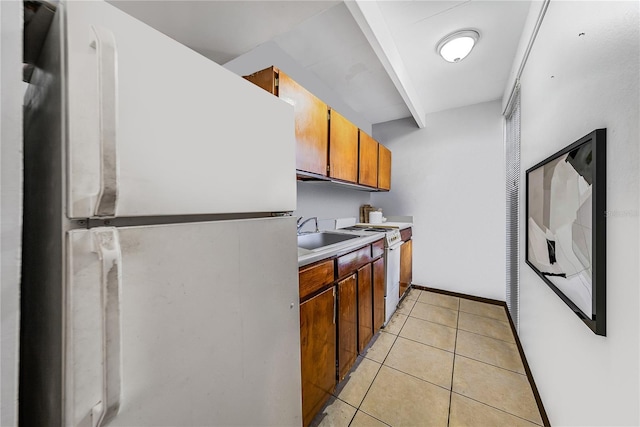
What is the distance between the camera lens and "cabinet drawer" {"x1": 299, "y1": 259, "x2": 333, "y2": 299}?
1157 millimetres

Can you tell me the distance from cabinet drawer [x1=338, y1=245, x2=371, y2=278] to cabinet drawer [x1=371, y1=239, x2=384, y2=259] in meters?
0.09

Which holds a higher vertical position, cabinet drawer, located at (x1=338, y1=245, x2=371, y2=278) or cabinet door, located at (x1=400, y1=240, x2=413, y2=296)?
cabinet drawer, located at (x1=338, y1=245, x2=371, y2=278)

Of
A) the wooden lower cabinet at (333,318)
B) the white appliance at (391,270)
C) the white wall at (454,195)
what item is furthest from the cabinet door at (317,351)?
the white wall at (454,195)

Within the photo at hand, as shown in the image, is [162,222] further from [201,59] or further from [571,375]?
[571,375]

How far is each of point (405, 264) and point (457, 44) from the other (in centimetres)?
222

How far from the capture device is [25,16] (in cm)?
46

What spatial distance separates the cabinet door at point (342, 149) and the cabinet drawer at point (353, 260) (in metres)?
0.64

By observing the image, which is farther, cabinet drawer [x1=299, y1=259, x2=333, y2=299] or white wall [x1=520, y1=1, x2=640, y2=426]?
cabinet drawer [x1=299, y1=259, x2=333, y2=299]

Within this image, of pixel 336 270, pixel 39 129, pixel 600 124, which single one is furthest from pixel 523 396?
pixel 39 129

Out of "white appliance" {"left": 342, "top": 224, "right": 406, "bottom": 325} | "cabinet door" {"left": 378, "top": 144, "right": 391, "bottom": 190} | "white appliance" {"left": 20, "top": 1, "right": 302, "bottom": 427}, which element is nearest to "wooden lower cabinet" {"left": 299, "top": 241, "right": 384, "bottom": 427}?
"white appliance" {"left": 342, "top": 224, "right": 406, "bottom": 325}

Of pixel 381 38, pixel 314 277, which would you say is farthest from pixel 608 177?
pixel 381 38

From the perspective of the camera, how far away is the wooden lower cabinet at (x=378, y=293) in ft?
6.48

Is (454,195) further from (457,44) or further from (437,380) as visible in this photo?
(437,380)

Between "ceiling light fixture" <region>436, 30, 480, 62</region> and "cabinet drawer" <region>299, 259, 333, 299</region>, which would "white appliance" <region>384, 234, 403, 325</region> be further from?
"ceiling light fixture" <region>436, 30, 480, 62</region>
